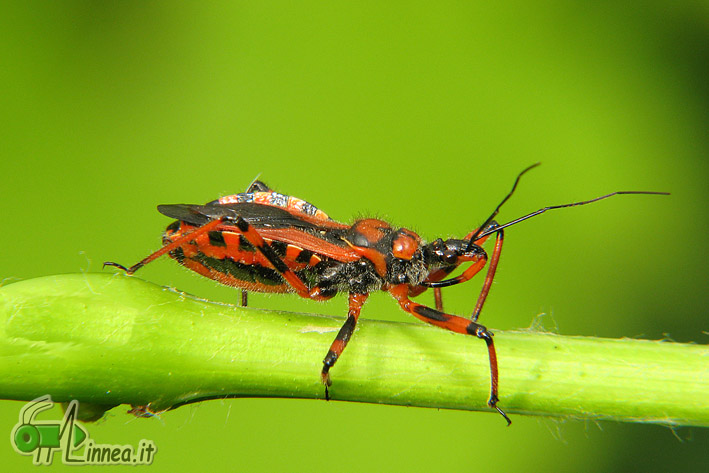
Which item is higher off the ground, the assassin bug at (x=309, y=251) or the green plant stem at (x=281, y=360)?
the assassin bug at (x=309, y=251)

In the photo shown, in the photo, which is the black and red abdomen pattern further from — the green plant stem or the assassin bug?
the green plant stem

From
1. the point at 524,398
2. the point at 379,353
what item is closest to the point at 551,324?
the point at 524,398

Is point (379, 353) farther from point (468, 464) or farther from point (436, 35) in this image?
point (436, 35)

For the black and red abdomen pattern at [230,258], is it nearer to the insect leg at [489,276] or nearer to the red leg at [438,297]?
the red leg at [438,297]

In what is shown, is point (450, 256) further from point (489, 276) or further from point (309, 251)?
point (309, 251)

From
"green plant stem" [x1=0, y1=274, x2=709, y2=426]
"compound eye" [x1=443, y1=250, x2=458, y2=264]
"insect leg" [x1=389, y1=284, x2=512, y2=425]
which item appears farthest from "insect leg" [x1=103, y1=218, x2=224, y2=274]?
"compound eye" [x1=443, y1=250, x2=458, y2=264]

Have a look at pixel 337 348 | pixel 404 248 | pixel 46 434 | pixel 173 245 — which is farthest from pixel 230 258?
pixel 46 434

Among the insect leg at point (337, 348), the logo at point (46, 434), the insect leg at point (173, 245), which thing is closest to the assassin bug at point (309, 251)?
the insect leg at point (173, 245)
